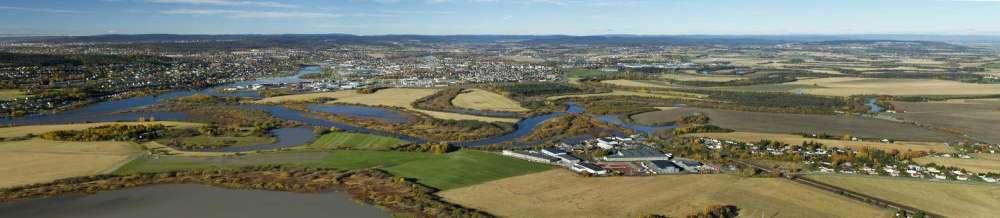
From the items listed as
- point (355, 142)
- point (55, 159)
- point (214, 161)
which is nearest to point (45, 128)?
point (55, 159)

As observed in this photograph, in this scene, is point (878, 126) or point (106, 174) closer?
point (106, 174)

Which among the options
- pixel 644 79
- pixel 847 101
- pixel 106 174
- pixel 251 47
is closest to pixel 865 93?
pixel 847 101

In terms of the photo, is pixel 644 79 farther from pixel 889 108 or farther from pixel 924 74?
pixel 924 74

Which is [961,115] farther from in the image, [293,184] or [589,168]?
[293,184]

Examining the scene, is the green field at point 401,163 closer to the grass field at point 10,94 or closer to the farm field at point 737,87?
the grass field at point 10,94

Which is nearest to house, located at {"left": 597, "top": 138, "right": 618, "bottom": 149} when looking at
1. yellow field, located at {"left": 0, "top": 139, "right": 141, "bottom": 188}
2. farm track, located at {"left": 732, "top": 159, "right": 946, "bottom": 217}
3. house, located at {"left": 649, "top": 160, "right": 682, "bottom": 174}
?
house, located at {"left": 649, "top": 160, "right": 682, "bottom": 174}
